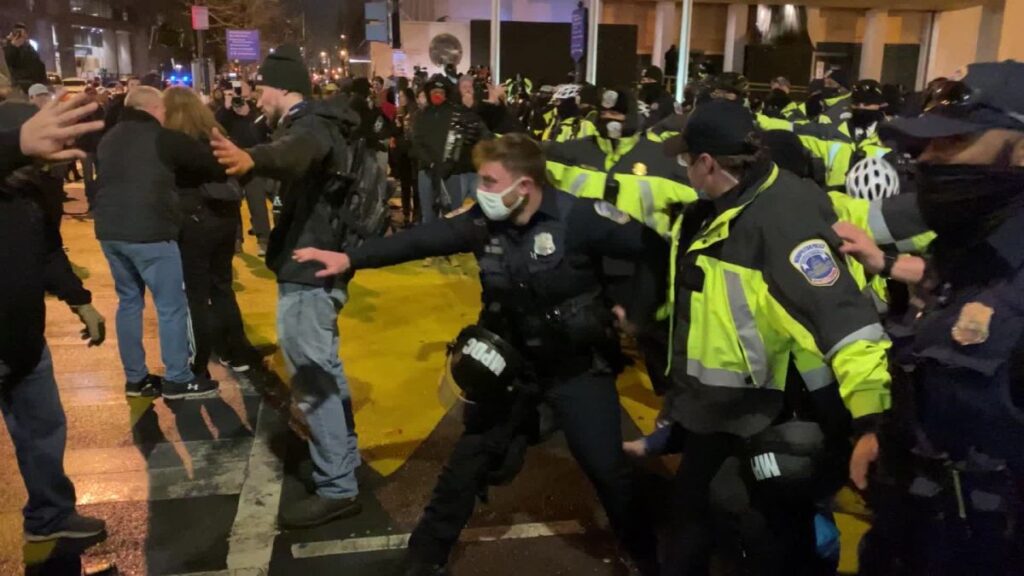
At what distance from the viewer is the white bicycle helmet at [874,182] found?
4398 mm

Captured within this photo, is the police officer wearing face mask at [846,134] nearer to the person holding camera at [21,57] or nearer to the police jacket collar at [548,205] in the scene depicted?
the police jacket collar at [548,205]

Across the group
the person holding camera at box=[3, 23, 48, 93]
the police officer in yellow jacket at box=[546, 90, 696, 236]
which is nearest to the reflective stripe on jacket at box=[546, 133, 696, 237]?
the police officer in yellow jacket at box=[546, 90, 696, 236]

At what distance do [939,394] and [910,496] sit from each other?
0.33m

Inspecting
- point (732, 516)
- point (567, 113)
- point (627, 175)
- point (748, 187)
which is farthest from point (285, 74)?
point (567, 113)

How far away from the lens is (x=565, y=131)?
26.8 ft

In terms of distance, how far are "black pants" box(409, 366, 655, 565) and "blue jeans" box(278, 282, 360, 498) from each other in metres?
0.82

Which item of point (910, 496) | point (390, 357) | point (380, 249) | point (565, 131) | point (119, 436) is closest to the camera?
point (910, 496)

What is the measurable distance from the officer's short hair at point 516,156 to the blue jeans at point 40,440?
222 cm

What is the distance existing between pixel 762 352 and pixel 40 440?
321 cm

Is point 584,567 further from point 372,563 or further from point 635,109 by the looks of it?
point 635,109

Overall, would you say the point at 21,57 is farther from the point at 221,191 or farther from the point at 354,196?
the point at 354,196

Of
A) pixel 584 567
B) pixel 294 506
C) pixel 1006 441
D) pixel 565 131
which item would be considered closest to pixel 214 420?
pixel 294 506

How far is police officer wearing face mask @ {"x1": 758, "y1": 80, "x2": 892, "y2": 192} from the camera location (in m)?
5.67

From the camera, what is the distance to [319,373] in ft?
14.0
